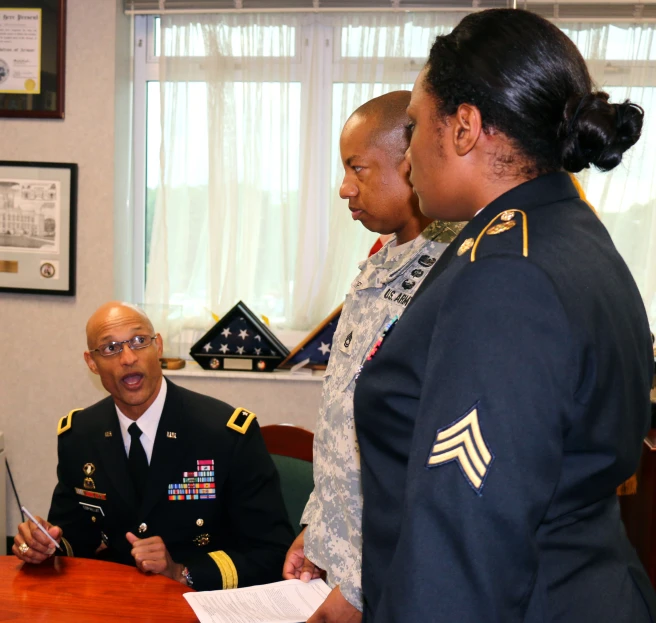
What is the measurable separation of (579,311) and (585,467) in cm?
16

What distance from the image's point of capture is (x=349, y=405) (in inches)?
53.1

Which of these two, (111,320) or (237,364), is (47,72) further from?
(111,320)

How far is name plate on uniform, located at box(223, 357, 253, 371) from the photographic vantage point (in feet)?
11.2

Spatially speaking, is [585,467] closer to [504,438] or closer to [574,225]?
[504,438]

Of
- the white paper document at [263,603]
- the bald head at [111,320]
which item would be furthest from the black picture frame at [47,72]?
the white paper document at [263,603]

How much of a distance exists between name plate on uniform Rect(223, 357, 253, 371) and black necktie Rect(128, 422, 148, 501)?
141 cm

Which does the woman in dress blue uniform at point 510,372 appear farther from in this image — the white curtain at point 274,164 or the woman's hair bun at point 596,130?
the white curtain at point 274,164

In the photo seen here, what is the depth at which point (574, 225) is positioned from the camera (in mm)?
810

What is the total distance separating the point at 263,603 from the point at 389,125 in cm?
91

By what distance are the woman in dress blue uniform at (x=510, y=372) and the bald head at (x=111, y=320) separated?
1290mm

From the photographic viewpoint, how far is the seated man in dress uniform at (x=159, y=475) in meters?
1.90

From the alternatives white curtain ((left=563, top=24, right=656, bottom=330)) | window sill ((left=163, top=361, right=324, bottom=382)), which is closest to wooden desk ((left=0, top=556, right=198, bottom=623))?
window sill ((left=163, top=361, right=324, bottom=382))

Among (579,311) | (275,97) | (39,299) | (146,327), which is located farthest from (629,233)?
(579,311)

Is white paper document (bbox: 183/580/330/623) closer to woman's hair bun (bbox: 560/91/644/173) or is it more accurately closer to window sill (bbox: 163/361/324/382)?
woman's hair bun (bbox: 560/91/644/173)
